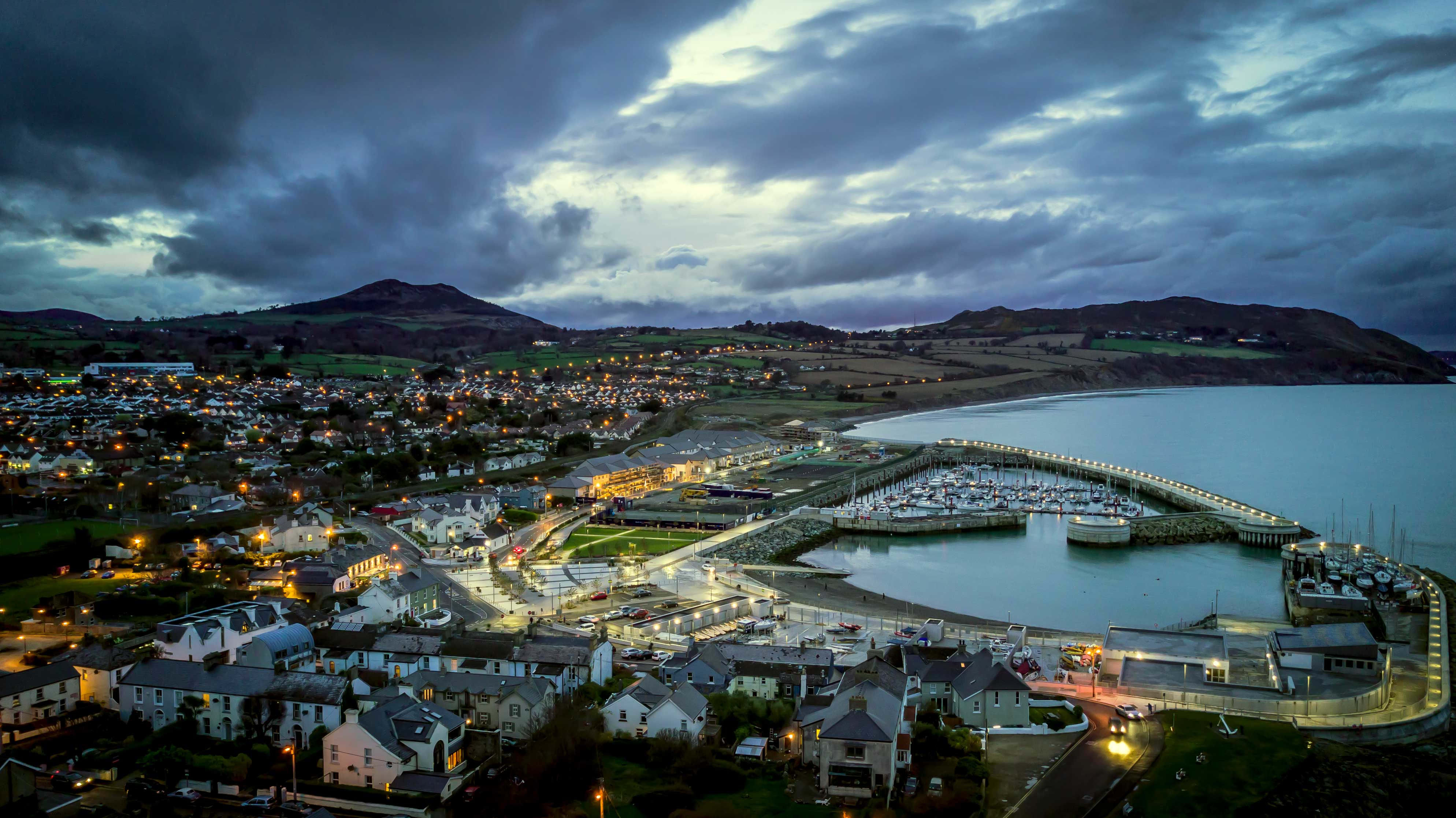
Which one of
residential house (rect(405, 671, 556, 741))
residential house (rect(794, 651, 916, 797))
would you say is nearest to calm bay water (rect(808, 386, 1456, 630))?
residential house (rect(794, 651, 916, 797))

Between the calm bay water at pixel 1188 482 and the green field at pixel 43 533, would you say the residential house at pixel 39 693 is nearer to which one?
the green field at pixel 43 533

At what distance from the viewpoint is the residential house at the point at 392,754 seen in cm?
944

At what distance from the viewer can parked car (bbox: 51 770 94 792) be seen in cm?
905

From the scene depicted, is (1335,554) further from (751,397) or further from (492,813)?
(751,397)

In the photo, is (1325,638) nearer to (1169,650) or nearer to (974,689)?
(1169,650)

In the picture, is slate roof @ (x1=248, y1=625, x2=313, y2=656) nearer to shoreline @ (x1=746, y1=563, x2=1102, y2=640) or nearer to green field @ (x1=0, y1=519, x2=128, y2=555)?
green field @ (x1=0, y1=519, x2=128, y2=555)

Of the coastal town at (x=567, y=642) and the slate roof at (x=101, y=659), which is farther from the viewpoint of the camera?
the slate roof at (x=101, y=659)

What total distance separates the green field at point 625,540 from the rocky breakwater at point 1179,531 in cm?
1290

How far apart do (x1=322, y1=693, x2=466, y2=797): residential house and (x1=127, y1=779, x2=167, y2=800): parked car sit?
1487 millimetres

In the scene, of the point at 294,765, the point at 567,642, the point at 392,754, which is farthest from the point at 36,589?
the point at 392,754

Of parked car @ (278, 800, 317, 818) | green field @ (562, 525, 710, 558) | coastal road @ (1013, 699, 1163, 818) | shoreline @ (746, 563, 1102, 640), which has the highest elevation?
coastal road @ (1013, 699, 1163, 818)

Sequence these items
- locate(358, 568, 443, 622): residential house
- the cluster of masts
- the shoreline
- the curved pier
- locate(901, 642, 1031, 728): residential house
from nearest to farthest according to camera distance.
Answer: locate(901, 642, 1031, 728): residential house < locate(358, 568, 443, 622): residential house < the shoreline < the curved pier < the cluster of masts

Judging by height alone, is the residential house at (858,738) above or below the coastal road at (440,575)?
above

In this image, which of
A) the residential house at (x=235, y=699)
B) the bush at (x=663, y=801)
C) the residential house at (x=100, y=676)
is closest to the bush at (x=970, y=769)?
the bush at (x=663, y=801)
